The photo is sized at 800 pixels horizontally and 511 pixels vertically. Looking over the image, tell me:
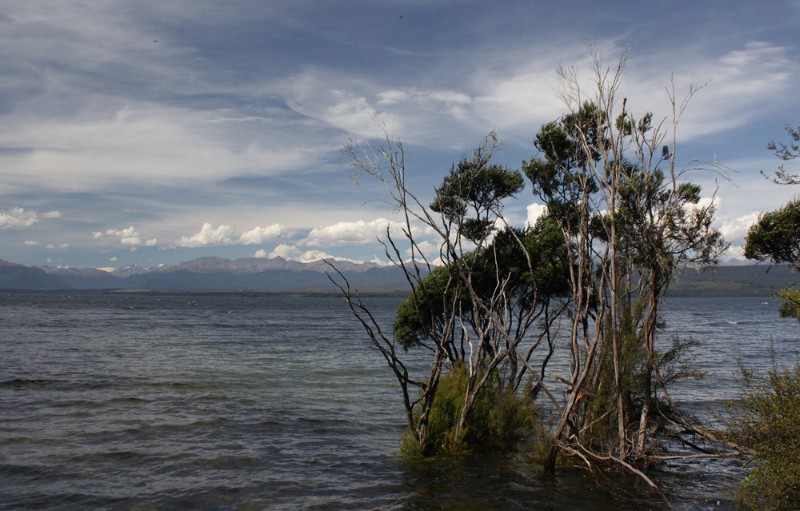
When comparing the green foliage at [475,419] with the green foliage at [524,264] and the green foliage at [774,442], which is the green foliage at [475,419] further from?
the green foliage at [774,442]

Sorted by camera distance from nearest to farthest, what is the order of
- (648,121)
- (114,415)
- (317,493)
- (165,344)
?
(317,493) → (648,121) → (114,415) → (165,344)

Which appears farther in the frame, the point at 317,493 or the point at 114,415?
the point at 114,415

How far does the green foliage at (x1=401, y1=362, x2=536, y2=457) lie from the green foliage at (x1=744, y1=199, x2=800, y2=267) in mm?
6872

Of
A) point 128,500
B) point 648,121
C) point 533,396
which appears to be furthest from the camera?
point 533,396

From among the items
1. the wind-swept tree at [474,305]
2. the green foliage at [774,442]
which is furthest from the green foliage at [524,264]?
the green foliage at [774,442]

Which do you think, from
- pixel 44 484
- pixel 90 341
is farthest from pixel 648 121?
pixel 90 341

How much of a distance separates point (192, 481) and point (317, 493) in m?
3.01

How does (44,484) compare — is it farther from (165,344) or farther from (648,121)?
(165,344)

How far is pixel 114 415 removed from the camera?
1925cm

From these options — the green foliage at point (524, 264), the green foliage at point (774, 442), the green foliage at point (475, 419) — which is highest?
the green foliage at point (524, 264)

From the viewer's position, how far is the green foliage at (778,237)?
40.0 feet

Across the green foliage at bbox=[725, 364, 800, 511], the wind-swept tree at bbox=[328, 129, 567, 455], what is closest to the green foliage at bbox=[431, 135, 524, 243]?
the wind-swept tree at bbox=[328, 129, 567, 455]

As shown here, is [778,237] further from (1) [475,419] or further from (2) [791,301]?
(1) [475,419]

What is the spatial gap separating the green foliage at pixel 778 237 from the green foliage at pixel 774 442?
15.9ft
